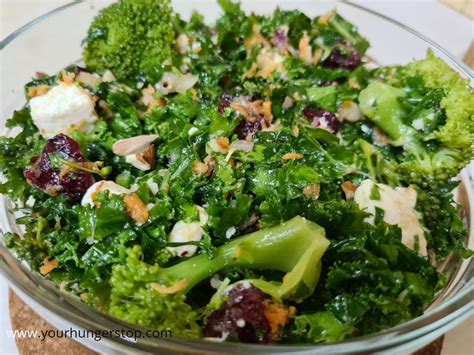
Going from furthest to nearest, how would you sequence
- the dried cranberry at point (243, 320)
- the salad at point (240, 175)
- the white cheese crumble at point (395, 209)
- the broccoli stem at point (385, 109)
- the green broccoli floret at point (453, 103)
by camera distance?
1. the broccoli stem at point (385, 109)
2. the green broccoli floret at point (453, 103)
3. the white cheese crumble at point (395, 209)
4. the salad at point (240, 175)
5. the dried cranberry at point (243, 320)

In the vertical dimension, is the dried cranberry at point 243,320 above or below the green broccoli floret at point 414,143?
below

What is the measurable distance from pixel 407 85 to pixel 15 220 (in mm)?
1639

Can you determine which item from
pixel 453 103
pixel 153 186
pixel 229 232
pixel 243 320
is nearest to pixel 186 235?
pixel 229 232

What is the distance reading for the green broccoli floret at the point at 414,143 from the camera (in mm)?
1983

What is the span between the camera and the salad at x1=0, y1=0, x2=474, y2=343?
1484 mm

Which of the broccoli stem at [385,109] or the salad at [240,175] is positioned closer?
the salad at [240,175]

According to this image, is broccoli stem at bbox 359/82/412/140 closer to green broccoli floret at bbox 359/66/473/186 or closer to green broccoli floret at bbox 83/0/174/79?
green broccoli floret at bbox 359/66/473/186

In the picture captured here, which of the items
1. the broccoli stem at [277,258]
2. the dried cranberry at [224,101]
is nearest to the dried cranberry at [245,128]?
the dried cranberry at [224,101]

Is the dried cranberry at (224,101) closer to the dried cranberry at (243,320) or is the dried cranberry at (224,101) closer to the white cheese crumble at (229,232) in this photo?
the white cheese crumble at (229,232)

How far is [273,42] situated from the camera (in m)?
2.48

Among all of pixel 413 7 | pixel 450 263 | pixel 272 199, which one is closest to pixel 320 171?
pixel 272 199

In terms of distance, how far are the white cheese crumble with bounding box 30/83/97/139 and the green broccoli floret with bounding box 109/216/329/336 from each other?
A: 2.34ft

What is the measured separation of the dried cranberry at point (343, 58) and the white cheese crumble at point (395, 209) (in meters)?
0.75

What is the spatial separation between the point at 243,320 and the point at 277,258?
0.88ft
